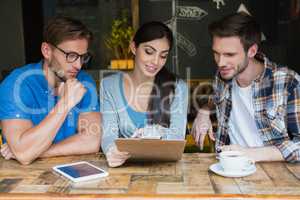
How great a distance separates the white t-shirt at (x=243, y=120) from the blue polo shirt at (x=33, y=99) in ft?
2.46

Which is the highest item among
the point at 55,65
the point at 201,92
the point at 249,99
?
the point at 55,65

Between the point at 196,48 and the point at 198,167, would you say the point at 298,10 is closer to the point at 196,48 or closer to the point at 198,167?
the point at 196,48

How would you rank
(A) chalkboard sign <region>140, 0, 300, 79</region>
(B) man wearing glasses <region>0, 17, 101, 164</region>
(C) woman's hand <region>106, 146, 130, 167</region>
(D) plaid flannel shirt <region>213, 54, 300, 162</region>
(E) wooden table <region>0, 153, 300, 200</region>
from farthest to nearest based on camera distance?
(A) chalkboard sign <region>140, 0, 300, 79</region>
(D) plaid flannel shirt <region>213, 54, 300, 162</region>
(B) man wearing glasses <region>0, 17, 101, 164</region>
(C) woman's hand <region>106, 146, 130, 167</region>
(E) wooden table <region>0, 153, 300, 200</region>

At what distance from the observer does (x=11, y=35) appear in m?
4.79

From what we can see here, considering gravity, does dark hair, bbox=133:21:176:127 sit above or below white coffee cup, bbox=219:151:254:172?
above

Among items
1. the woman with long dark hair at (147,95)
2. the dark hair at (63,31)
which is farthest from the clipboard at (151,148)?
the dark hair at (63,31)

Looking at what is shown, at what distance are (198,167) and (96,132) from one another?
590 millimetres

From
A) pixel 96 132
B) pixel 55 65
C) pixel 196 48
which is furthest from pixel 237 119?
pixel 196 48

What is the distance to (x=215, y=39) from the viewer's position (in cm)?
209

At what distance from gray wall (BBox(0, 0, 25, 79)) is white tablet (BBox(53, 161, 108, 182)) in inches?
135

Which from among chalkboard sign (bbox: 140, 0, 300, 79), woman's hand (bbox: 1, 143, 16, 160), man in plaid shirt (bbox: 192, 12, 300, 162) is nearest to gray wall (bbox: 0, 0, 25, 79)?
chalkboard sign (bbox: 140, 0, 300, 79)

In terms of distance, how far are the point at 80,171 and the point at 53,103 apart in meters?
0.59

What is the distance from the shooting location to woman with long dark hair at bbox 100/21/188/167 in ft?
6.91

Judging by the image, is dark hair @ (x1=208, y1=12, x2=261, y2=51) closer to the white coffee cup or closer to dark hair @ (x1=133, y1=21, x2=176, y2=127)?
dark hair @ (x1=133, y1=21, x2=176, y2=127)
